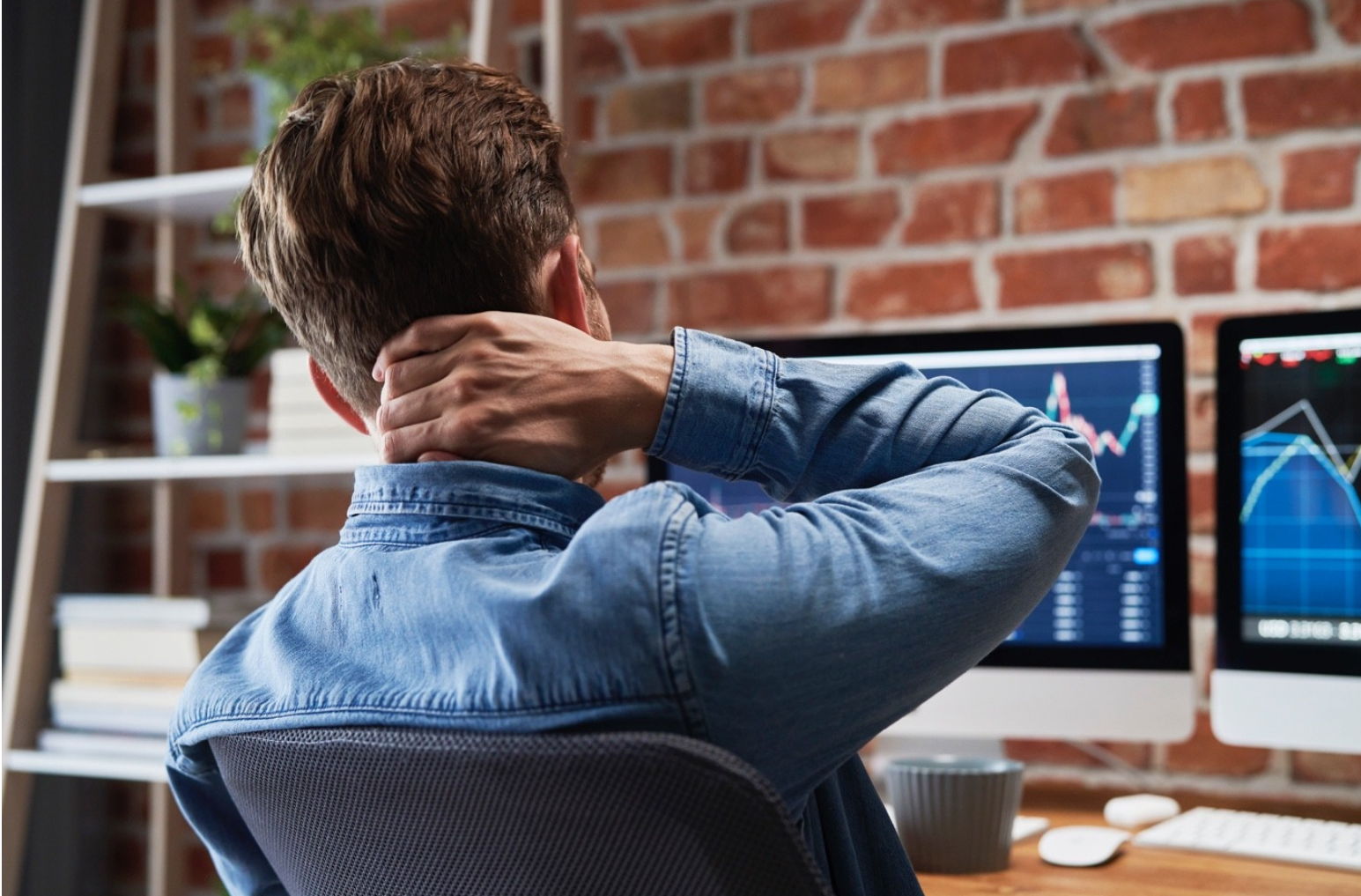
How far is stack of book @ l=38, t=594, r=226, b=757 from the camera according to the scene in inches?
77.4

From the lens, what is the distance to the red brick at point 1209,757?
172 cm

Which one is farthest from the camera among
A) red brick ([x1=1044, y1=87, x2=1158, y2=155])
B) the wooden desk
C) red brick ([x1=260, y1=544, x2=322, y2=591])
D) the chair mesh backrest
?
red brick ([x1=260, y1=544, x2=322, y2=591])

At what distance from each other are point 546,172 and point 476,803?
41 centimetres

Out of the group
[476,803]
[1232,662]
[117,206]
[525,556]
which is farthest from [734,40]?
[476,803]

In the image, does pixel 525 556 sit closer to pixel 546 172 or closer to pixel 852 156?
pixel 546 172

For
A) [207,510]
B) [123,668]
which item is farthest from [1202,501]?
[207,510]

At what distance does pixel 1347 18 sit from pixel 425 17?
1417 mm

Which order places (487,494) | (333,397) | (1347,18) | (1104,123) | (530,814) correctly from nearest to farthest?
1. (530,814)
2. (487,494)
3. (333,397)
4. (1347,18)
5. (1104,123)

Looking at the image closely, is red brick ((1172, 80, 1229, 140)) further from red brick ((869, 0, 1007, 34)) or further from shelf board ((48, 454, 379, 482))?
shelf board ((48, 454, 379, 482))

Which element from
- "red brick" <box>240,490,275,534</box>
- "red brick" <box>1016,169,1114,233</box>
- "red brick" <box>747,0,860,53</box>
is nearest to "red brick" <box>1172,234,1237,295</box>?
"red brick" <box>1016,169,1114,233</box>

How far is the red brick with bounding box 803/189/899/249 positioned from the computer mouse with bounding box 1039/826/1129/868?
91cm

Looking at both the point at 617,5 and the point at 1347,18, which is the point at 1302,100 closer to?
the point at 1347,18

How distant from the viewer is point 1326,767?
5.54 feet

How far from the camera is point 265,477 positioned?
2344 millimetres
